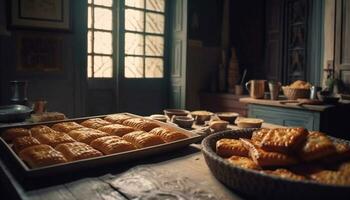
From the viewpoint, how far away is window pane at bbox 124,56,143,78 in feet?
14.1

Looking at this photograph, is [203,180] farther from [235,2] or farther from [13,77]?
[235,2]

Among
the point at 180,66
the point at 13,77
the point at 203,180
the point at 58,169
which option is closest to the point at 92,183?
the point at 58,169

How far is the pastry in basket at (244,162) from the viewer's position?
0.86m

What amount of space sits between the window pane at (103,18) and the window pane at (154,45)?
0.61m

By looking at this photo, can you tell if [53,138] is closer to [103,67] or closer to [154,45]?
[103,67]

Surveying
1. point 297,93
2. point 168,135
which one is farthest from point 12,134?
point 297,93

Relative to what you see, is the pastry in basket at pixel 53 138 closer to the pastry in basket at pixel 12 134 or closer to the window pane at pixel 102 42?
the pastry in basket at pixel 12 134

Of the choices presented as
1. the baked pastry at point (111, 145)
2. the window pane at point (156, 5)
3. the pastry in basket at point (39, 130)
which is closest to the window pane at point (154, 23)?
the window pane at point (156, 5)

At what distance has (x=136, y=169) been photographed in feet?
3.43

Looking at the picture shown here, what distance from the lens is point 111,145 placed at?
113 centimetres

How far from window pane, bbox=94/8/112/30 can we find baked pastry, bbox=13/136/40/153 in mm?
3003

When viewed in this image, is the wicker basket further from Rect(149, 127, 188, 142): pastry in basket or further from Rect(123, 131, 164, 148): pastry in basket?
Rect(123, 131, 164, 148): pastry in basket

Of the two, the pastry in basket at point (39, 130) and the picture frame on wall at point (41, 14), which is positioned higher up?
the picture frame on wall at point (41, 14)

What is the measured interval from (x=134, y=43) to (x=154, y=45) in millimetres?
345
